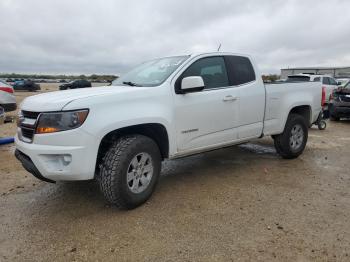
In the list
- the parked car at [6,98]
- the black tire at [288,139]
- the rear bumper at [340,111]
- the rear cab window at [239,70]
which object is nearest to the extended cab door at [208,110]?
the rear cab window at [239,70]

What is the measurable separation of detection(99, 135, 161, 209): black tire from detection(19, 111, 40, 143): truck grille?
81cm

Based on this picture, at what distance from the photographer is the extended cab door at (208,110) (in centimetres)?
419

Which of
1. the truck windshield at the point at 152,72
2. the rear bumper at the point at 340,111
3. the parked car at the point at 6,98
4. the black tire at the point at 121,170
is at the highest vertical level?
the truck windshield at the point at 152,72

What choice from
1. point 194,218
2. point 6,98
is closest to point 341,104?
point 194,218

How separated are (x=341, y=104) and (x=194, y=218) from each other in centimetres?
1001

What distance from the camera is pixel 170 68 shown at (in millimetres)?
4402

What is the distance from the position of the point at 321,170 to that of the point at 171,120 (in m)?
2.91

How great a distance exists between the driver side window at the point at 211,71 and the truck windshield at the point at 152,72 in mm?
187

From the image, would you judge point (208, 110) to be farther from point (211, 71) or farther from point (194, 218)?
point (194, 218)

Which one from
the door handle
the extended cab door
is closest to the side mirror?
the extended cab door

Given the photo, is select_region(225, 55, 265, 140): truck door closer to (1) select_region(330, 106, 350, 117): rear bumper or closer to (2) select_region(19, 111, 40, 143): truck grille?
(2) select_region(19, 111, 40, 143): truck grille

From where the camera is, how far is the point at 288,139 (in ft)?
19.4

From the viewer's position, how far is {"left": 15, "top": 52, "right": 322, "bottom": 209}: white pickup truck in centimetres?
336

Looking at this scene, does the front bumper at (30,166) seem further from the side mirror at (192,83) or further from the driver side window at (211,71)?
the driver side window at (211,71)
